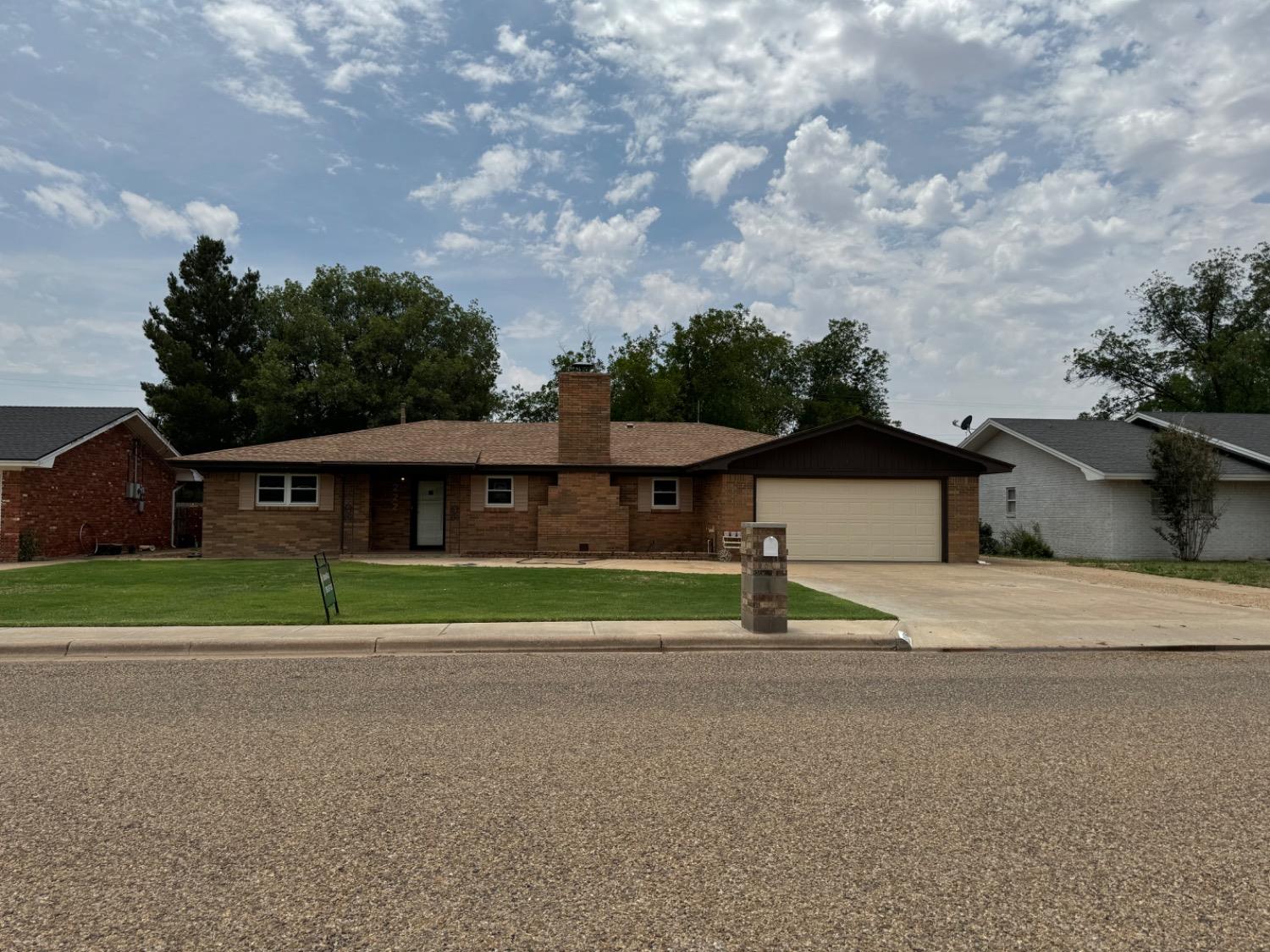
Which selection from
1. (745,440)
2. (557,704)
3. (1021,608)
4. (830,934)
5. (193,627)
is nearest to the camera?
(830,934)

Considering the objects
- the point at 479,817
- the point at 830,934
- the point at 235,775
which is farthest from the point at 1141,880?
the point at 235,775

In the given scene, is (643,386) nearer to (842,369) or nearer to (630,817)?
(842,369)

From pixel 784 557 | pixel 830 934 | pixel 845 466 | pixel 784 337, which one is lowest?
pixel 830 934

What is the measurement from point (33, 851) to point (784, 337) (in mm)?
52938

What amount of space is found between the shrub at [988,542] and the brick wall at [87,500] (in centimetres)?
2819

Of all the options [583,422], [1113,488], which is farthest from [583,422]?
[1113,488]

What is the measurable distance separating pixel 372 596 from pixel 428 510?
1160cm

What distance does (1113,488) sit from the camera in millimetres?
24766

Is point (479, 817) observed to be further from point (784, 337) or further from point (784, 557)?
point (784, 337)

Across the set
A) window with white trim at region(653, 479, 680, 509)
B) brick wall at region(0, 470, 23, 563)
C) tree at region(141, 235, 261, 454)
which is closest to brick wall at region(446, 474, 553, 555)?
window with white trim at region(653, 479, 680, 509)

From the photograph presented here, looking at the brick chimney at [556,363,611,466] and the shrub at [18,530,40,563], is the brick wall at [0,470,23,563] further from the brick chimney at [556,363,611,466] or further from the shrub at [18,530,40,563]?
the brick chimney at [556,363,611,466]

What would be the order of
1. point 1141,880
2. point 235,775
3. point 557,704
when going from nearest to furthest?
point 1141,880 < point 235,775 < point 557,704

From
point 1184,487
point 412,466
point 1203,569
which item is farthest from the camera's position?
point 1184,487

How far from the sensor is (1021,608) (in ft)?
42.9
